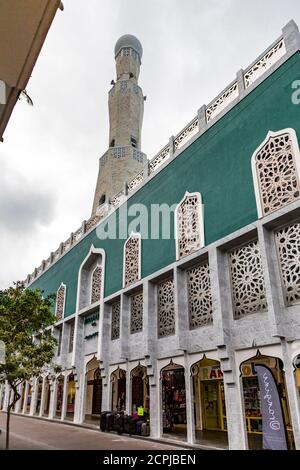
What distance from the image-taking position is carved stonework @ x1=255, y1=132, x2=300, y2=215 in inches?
397

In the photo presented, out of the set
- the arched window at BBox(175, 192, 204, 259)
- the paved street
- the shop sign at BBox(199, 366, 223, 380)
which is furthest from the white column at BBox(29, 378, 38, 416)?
the arched window at BBox(175, 192, 204, 259)

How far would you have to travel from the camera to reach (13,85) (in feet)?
8.48

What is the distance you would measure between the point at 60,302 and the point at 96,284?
508 centimetres

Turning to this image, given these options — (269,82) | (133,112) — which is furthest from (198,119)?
(133,112)

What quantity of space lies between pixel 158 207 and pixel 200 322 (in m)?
5.68

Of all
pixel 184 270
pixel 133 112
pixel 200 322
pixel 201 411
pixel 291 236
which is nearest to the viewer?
pixel 291 236

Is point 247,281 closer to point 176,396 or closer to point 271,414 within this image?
point 271,414

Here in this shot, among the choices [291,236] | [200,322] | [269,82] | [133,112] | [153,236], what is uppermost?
[133,112]

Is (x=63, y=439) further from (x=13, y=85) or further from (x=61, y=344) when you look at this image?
(x=13, y=85)

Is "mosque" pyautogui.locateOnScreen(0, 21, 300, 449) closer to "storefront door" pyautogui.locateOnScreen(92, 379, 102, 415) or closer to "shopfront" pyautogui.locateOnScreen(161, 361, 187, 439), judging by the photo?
"shopfront" pyautogui.locateOnScreen(161, 361, 187, 439)

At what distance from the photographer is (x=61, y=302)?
78.0 feet

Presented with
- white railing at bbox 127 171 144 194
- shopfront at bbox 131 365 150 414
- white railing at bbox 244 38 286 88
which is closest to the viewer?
white railing at bbox 244 38 286 88

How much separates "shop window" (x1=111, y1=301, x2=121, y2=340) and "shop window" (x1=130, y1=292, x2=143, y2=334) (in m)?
1.30

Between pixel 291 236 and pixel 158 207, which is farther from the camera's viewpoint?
pixel 158 207
